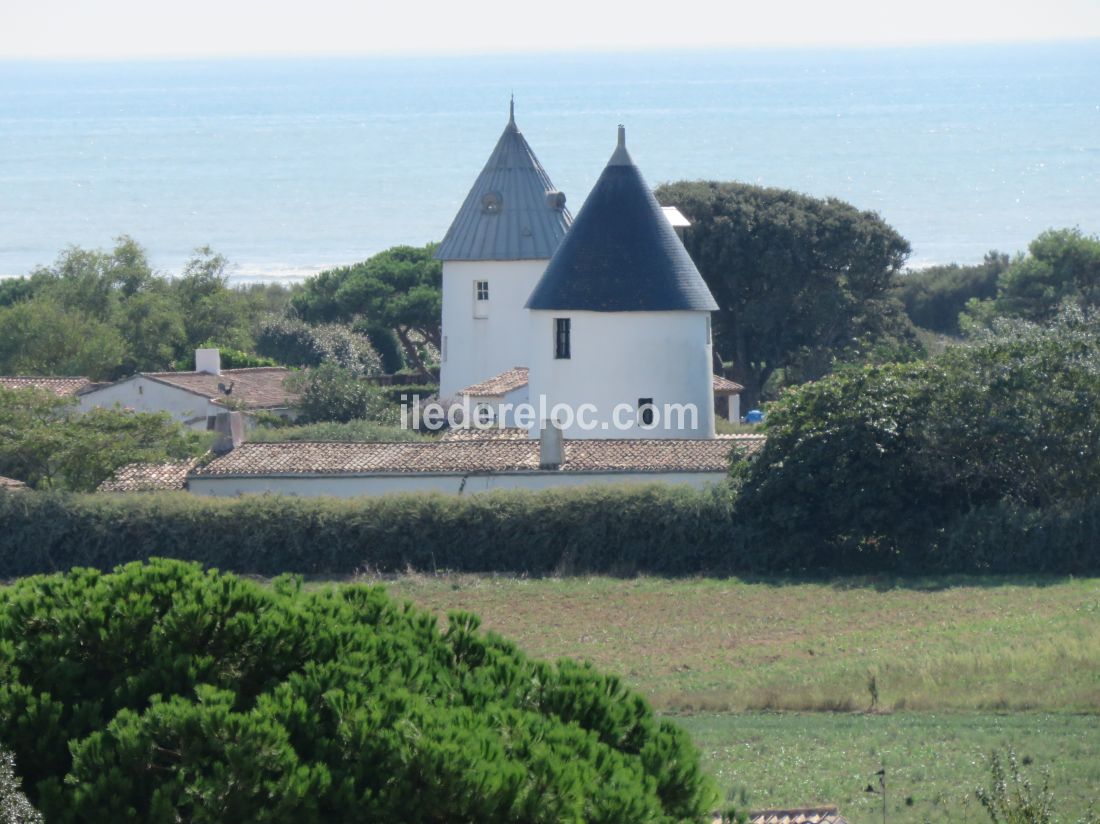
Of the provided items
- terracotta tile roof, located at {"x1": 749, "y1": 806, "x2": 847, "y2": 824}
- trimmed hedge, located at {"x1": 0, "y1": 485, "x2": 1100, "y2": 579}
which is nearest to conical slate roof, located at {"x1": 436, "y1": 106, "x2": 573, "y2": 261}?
trimmed hedge, located at {"x1": 0, "y1": 485, "x2": 1100, "y2": 579}

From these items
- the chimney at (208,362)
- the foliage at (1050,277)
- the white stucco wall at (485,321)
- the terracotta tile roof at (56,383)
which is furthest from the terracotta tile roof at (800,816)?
the foliage at (1050,277)

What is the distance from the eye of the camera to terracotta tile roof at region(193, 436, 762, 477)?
106ft

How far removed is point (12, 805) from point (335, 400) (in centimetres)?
3731

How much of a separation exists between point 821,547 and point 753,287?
26393mm

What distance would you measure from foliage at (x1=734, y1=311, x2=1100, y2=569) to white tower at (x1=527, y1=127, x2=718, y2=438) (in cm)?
766

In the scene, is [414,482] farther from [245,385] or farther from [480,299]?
[245,385]

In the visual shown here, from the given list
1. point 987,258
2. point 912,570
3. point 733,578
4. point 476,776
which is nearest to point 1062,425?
point 912,570

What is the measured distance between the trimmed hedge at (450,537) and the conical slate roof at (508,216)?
1551 cm

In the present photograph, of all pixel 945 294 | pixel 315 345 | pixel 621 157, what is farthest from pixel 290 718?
pixel 945 294

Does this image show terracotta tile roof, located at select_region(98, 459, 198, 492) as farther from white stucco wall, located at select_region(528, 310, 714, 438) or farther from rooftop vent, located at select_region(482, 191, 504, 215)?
rooftop vent, located at select_region(482, 191, 504, 215)

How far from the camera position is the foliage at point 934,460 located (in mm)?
28891

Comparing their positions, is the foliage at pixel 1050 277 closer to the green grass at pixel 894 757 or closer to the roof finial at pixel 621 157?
the roof finial at pixel 621 157

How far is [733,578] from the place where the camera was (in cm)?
2867

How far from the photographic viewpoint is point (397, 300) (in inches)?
2432
